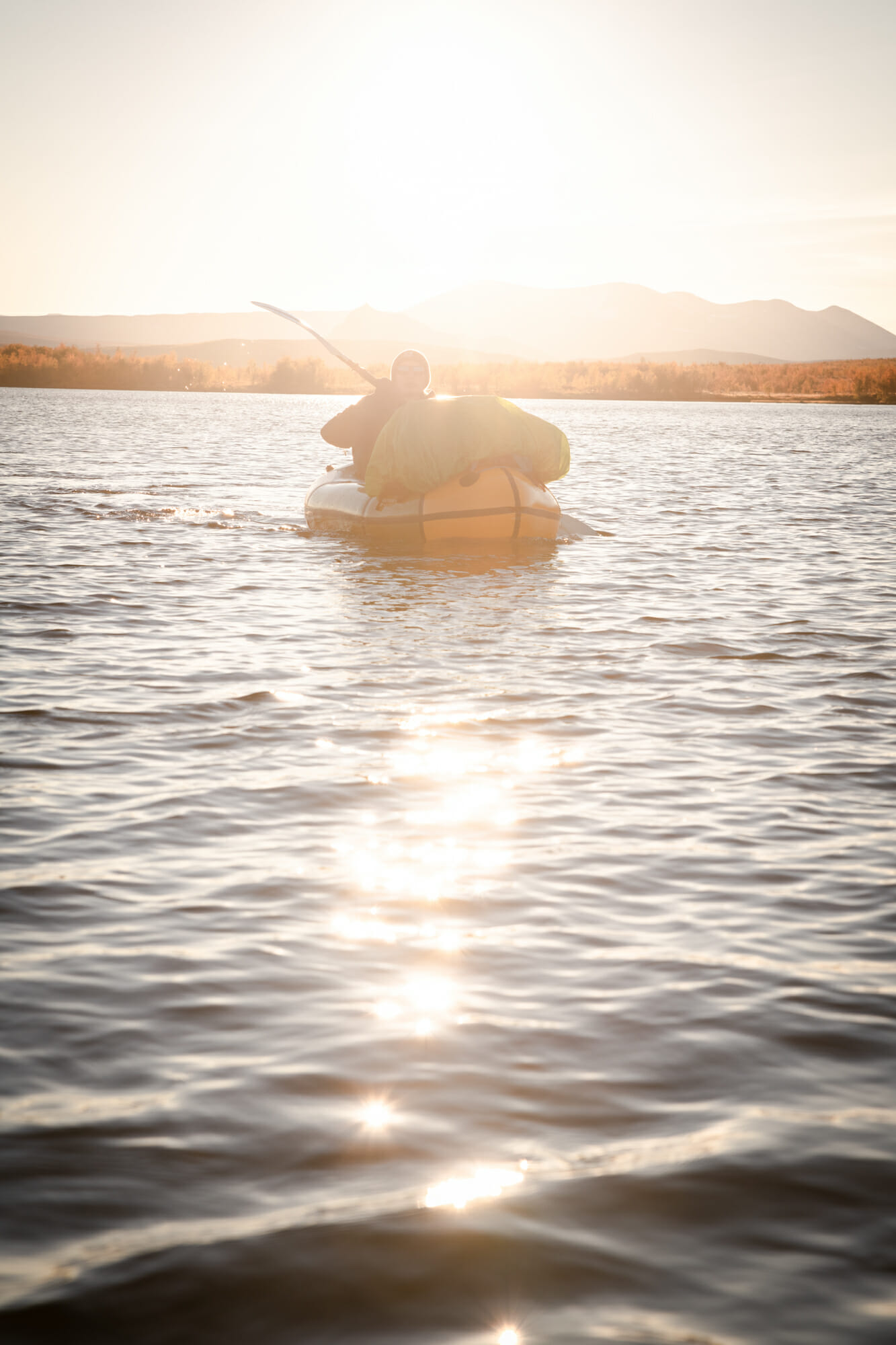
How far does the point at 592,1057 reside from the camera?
11.3ft

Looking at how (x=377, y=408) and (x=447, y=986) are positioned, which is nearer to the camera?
(x=447, y=986)

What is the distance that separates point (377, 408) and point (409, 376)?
1.80 ft

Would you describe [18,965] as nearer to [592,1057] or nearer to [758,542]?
[592,1057]

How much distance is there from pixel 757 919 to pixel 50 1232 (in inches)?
105

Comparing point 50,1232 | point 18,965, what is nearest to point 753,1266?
point 50,1232

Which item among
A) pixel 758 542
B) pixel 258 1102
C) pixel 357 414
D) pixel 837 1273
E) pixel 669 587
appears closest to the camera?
pixel 837 1273

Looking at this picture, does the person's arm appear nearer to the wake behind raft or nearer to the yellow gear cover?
the wake behind raft

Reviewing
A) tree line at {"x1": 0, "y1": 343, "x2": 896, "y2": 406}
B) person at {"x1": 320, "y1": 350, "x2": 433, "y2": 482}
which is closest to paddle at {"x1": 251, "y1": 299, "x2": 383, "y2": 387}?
person at {"x1": 320, "y1": 350, "x2": 433, "y2": 482}

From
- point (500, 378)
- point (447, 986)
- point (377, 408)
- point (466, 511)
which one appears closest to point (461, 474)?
point (466, 511)

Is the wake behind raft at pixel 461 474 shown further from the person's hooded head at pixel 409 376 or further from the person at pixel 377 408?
the person's hooded head at pixel 409 376

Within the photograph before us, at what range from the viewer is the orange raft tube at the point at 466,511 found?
13.6 meters

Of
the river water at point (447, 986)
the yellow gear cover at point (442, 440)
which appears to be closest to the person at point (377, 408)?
the yellow gear cover at point (442, 440)

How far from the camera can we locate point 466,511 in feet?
44.8

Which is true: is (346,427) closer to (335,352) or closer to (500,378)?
(335,352)
